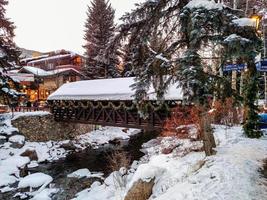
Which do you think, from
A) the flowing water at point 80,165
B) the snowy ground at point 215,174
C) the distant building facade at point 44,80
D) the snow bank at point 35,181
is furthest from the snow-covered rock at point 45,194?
the distant building facade at point 44,80

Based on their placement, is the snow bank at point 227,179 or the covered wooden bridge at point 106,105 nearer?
the snow bank at point 227,179

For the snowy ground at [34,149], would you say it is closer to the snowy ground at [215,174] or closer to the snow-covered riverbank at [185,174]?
the snow-covered riverbank at [185,174]

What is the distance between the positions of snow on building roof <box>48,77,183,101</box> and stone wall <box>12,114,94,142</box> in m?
2.36

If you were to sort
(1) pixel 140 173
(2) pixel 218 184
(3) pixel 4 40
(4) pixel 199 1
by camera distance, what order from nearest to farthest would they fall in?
(2) pixel 218 184 < (4) pixel 199 1 < (1) pixel 140 173 < (3) pixel 4 40

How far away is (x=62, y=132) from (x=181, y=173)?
62.1 feet

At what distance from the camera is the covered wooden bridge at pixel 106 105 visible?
692 inches

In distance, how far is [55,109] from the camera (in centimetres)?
2575

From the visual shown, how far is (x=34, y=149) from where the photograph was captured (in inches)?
792

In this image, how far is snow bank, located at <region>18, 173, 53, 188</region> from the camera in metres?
14.2

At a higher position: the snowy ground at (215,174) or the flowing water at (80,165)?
the snowy ground at (215,174)

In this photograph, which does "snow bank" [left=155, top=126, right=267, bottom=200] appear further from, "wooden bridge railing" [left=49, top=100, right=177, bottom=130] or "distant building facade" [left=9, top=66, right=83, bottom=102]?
"distant building facade" [left=9, top=66, right=83, bottom=102]

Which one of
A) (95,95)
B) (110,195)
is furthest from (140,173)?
(95,95)

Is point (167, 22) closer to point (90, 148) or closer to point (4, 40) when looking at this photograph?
point (4, 40)

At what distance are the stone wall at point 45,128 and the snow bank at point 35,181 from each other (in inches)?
332
